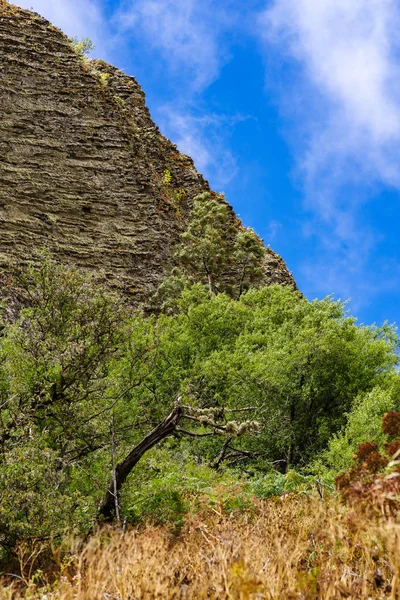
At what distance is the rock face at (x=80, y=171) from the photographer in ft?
120

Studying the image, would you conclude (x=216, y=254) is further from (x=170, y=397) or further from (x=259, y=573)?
(x=259, y=573)

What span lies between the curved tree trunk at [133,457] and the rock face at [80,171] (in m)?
24.0

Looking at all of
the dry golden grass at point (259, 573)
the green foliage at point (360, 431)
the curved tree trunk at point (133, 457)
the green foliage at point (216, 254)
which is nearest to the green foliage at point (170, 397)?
the green foliage at point (360, 431)

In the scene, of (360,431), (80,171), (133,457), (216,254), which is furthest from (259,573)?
(80,171)

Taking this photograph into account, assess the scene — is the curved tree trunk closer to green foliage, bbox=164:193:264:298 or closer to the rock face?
the rock face

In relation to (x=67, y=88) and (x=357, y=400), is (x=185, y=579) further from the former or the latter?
(x=67, y=88)

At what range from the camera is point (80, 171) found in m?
40.6

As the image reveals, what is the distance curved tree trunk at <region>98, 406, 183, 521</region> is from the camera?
923cm

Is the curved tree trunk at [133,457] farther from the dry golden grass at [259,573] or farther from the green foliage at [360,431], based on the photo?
the green foliage at [360,431]

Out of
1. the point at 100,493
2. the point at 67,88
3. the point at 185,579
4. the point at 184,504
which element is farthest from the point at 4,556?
the point at 67,88

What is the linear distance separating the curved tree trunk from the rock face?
24.0 metres

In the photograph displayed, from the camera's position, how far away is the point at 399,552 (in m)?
3.95

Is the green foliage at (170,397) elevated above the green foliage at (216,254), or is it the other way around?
the green foliage at (216,254)

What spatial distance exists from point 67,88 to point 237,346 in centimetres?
2952
